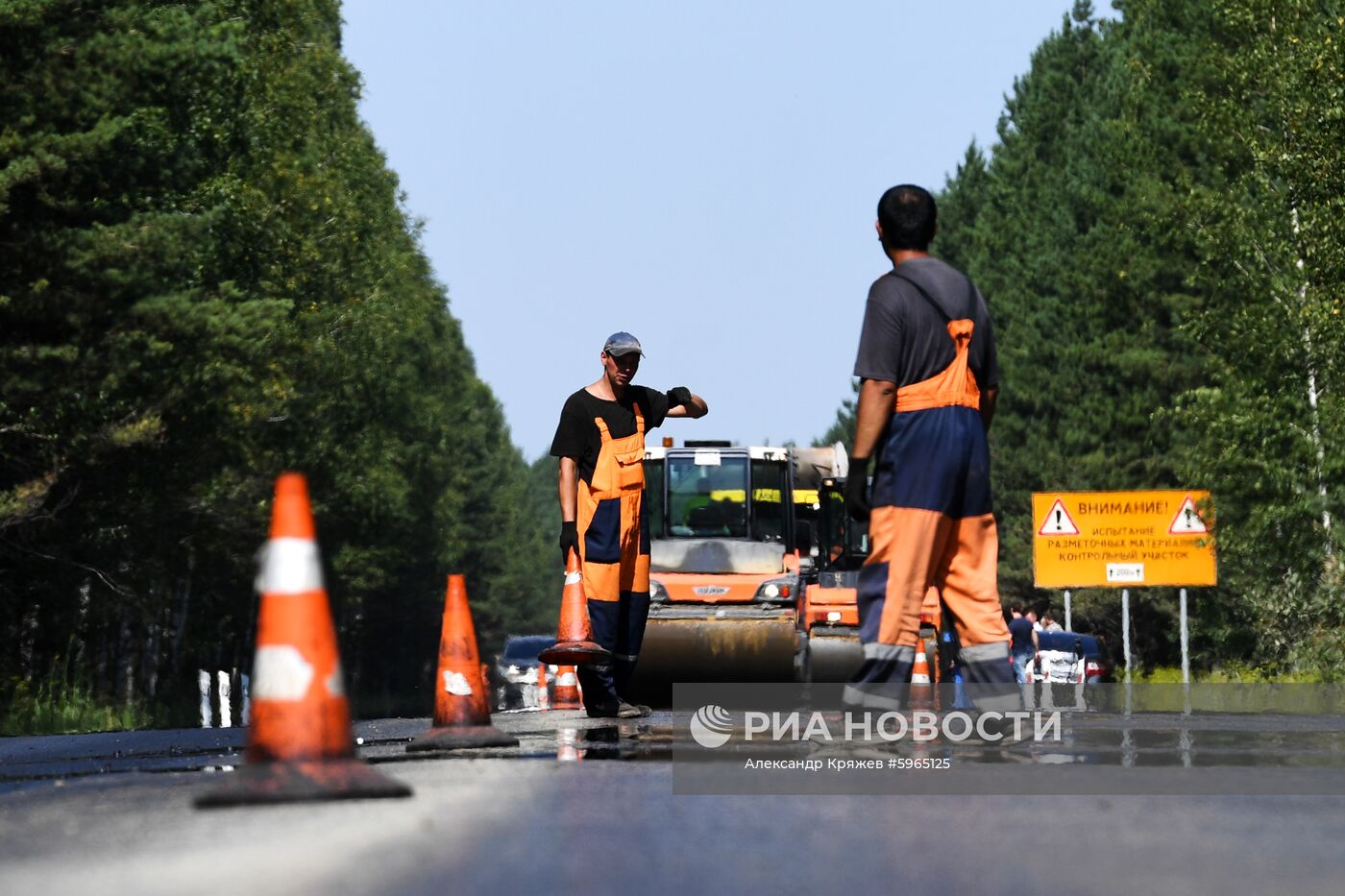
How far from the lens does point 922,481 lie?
328 inches

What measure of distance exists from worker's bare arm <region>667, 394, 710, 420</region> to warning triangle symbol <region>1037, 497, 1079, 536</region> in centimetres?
2194

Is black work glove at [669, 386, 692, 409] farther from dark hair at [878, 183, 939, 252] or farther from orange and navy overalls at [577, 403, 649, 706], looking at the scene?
dark hair at [878, 183, 939, 252]

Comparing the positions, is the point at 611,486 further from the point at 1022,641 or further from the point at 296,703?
the point at 1022,641

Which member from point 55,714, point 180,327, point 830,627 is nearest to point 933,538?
point 830,627

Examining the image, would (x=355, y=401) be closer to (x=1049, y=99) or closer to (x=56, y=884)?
(x=1049, y=99)

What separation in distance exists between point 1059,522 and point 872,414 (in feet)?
86.5

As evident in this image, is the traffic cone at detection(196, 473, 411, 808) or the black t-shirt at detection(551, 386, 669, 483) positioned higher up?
the black t-shirt at detection(551, 386, 669, 483)

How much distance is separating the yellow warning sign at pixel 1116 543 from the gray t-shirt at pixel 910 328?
82.2ft

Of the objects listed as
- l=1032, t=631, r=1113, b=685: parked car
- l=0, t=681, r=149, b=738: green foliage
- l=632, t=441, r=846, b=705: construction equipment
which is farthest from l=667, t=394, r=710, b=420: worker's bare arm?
l=1032, t=631, r=1113, b=685: parked car

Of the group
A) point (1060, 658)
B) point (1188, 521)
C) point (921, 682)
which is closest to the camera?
point (921, 682)

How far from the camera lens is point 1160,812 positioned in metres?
6.43

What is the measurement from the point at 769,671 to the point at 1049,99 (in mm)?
54025

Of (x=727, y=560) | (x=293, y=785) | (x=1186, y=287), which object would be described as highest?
(x=1186, y=287)

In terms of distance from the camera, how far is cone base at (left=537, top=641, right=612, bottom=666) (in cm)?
1219
